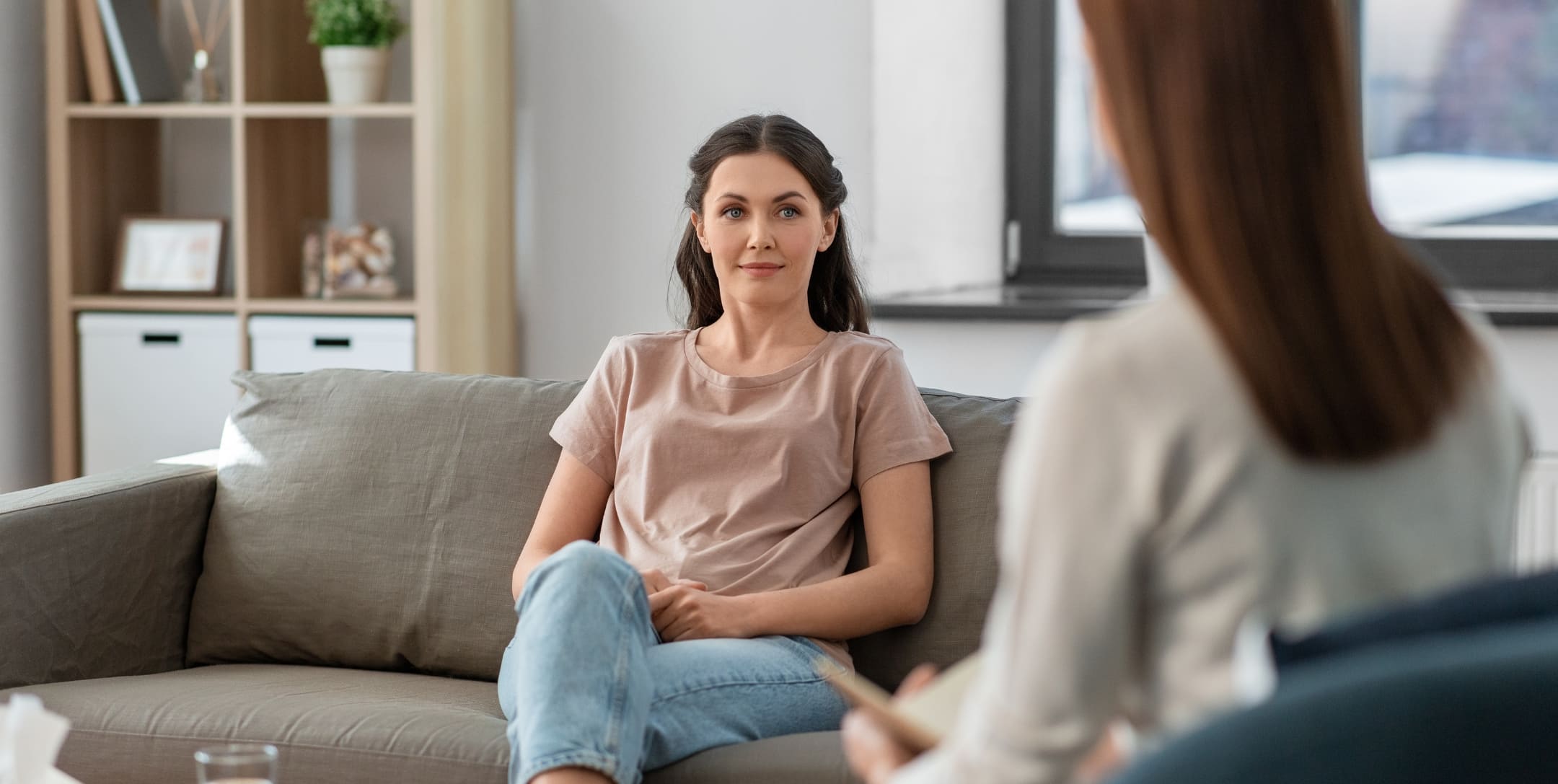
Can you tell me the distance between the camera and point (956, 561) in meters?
1.94

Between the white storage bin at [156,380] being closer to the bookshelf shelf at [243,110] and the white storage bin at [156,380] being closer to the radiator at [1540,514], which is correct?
the bookshelf shelf at [243,110]

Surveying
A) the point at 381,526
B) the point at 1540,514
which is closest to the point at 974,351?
the point at 1540,514

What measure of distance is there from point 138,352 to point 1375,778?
126 inches

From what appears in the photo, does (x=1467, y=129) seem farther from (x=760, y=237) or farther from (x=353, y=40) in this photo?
(x=353, y=40)

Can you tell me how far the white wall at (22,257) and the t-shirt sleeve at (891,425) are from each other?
2311 mm

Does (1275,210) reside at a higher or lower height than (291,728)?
higher

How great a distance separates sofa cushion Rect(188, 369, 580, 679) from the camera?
2082 millimetres

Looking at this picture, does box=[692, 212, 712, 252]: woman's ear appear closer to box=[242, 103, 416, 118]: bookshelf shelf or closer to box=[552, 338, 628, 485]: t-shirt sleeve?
box=[552, 338, 628, 485]: t-shirt sleeve

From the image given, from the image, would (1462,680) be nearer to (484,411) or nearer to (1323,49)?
(1323,49)

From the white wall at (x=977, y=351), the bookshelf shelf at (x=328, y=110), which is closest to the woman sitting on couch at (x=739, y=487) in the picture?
the white wall at (x=977, y=351)

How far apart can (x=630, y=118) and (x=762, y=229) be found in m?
1.58

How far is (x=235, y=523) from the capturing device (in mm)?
2182

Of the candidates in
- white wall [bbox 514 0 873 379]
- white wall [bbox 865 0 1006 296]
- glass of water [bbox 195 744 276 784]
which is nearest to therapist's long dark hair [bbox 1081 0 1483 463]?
glass of water [bbox 195 744 276 784]

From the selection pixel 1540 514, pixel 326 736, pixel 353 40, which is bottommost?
pixel 326 736
